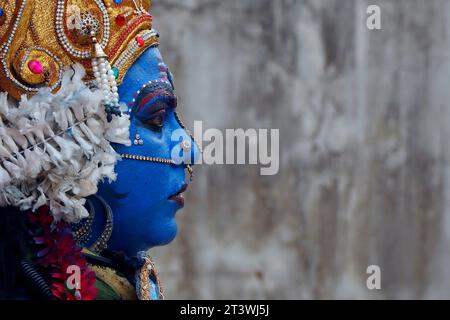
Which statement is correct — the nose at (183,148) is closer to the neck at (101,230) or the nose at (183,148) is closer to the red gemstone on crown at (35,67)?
the neck at (101,230)

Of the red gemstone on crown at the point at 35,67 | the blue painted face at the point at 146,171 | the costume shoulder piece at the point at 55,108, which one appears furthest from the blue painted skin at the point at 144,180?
the red gemstone on crown at the point at 35,67

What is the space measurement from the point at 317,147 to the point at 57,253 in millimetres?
3594

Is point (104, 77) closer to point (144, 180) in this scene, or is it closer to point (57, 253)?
point (144, 180)

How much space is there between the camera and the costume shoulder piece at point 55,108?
105 inches

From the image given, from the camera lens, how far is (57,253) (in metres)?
2.82

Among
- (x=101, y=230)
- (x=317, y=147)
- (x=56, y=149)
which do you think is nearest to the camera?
(x=56, y=149)

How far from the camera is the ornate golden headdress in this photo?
8.86ft

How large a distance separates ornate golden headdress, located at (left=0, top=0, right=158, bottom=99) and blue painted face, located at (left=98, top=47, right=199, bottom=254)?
0.23 feet

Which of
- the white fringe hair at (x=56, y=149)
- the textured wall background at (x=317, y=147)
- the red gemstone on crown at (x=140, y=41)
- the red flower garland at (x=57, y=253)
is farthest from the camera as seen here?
the textured wall background at (x=317, y=147)

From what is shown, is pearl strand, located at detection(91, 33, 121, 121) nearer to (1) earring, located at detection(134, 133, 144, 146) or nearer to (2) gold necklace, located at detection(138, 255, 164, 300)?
(1) earring, located at detection(134, 133, 144, 146)

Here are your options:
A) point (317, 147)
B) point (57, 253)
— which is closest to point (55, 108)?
point (57, 253)

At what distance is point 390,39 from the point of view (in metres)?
6.34

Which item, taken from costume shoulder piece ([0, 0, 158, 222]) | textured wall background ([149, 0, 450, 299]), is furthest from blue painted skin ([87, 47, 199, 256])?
textured wall background ([149, 0, 450, 299])

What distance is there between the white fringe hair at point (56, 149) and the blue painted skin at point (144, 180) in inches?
6.0
